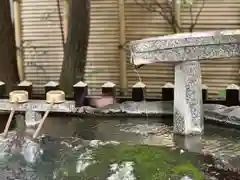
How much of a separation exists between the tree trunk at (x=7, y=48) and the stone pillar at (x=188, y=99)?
1.73 meters

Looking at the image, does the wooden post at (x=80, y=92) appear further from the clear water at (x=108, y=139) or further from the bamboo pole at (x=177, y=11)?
the bamboo pole at (x=177, y=11)

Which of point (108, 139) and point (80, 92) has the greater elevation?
point (80, 92)

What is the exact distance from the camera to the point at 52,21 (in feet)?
13.3

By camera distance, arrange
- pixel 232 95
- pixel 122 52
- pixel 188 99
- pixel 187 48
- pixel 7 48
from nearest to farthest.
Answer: pixel 187 48 < pixel 188 99 < pixel 232 95 < pixel 122 52 < pixel 7 48

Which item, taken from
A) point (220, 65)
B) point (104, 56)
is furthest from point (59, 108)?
point (220, 65)

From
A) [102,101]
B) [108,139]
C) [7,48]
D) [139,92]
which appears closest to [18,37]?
[7,48]

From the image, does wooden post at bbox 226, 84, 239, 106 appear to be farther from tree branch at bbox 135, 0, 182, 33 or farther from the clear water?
tree branch at bbox 135, 0, 182, 33

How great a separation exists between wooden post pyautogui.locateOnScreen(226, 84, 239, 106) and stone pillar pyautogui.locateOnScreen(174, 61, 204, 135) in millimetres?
561

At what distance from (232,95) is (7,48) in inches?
75.1

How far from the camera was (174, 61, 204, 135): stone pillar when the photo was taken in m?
2.81

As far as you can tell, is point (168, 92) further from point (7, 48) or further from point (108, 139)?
point (7, 48)

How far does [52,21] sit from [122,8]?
0.63m

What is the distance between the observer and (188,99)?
2.84 m

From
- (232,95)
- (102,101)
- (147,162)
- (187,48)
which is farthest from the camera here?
(102,101)
